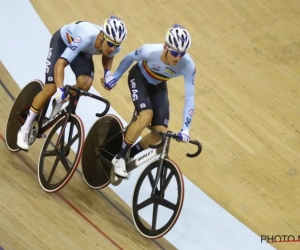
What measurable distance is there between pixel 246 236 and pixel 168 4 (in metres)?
3.52

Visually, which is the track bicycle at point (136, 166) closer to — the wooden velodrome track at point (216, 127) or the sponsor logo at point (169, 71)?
the wooden velodrome track at point (216, 127)

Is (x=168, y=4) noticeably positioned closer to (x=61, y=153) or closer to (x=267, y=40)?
(x=267, y=40)

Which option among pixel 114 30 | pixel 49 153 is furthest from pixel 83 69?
pixel 49 153

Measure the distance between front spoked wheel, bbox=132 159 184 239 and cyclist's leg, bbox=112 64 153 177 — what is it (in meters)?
0.18

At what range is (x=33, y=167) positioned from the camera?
4.29 metres

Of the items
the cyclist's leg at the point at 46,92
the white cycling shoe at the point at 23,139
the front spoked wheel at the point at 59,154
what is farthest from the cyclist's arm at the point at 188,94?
the white cycling shoe at the point at 23,139

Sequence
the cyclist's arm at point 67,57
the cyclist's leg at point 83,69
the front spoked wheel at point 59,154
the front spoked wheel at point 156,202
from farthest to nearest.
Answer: the cyclist's leg at point 83,69 < the front spoked wheel at point 59,154 < the cyclist's arm at point 67,57 < the front spoked wheel at point 156,202

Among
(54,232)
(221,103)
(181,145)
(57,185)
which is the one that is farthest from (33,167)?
(221,103)

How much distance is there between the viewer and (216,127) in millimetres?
5234

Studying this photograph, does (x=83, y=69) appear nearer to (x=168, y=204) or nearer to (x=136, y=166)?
(x=136, y=166)

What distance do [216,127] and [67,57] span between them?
6.48 ft

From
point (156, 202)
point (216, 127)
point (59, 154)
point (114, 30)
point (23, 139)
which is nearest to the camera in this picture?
point (114, 30)

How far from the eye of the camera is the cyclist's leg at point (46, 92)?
3.94 m

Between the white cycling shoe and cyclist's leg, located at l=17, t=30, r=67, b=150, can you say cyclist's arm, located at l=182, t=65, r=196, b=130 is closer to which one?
cyclist's leg, located at l=17, t=30, r=67, b=150
